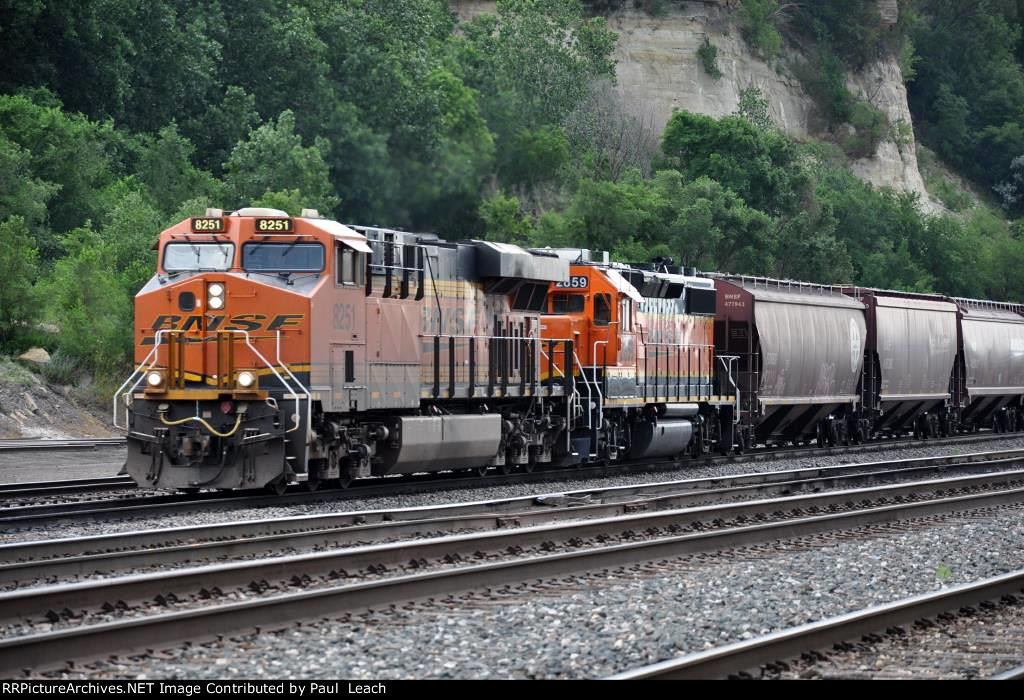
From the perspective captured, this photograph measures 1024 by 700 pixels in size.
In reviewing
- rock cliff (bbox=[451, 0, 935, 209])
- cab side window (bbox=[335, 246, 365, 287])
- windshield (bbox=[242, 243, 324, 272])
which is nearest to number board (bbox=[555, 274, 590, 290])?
cab side window (bbox=[335, 246, 365, 287])

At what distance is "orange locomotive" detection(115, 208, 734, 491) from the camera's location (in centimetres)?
1612

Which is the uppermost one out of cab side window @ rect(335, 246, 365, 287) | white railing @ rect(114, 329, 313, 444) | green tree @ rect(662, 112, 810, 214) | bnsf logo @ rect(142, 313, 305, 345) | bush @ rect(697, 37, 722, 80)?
bush @ rect(697, 37, 722, 80)

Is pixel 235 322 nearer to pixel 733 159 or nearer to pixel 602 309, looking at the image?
pixel 602 309

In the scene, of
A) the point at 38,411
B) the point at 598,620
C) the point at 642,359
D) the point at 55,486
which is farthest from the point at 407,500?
the point at 38,411

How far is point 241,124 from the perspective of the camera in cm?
5353

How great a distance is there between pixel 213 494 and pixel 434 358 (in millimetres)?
3545

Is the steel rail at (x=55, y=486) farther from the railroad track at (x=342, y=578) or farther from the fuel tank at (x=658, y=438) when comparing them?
the fuel tank at (x=658, y=438)

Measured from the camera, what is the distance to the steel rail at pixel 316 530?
11281 millimetres

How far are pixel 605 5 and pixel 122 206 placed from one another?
5533 centimetres

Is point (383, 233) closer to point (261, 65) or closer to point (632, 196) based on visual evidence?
point (632, 196)

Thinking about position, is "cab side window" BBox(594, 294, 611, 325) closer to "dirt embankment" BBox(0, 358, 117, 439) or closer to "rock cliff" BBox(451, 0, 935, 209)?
"dirt embankment" BBox(0, 358, 117, 439)

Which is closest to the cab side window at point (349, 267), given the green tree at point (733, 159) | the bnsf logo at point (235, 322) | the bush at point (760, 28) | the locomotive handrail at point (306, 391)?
the bnsf logo at point (235, 322)

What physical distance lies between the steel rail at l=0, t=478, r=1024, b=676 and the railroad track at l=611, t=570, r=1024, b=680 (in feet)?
8.96

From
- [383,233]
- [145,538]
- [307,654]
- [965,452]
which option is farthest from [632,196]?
[307,654]
